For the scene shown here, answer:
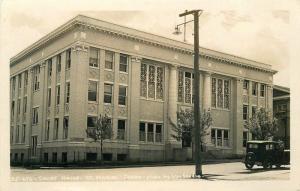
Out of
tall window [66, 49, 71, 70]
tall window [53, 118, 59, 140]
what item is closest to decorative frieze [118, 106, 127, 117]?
tall window [53, 118, 59, 140]

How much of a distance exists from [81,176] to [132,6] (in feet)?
15.6

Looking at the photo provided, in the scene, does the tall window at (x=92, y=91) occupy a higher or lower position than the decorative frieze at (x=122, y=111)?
higher

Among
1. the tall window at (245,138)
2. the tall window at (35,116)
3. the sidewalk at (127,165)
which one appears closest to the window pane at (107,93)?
the sidewalk at (127,165)

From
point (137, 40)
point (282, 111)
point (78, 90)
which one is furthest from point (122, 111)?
point (282, 111)

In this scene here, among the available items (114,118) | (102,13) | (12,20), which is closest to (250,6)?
(102,13)

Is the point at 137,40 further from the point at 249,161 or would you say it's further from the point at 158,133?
the point at 249,161

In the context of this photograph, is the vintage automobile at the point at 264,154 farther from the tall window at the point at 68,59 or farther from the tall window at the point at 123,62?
the tall window at the point at 68,59

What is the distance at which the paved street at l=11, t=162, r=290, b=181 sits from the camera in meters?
14.1

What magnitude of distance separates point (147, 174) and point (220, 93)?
4.00 meters

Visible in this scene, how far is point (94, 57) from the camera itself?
16.2 meters

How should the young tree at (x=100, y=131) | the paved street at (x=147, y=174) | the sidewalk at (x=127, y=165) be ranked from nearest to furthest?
1. the paved street at (x=147, y=174)
2. the sidewalk at (x=127, y=165)
3. the young tree at (x=100, y=131)

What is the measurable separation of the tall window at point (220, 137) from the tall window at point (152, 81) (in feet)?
6.50

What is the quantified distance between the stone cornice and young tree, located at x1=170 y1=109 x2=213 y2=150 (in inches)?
70.6

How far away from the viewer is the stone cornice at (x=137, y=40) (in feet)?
48.8
